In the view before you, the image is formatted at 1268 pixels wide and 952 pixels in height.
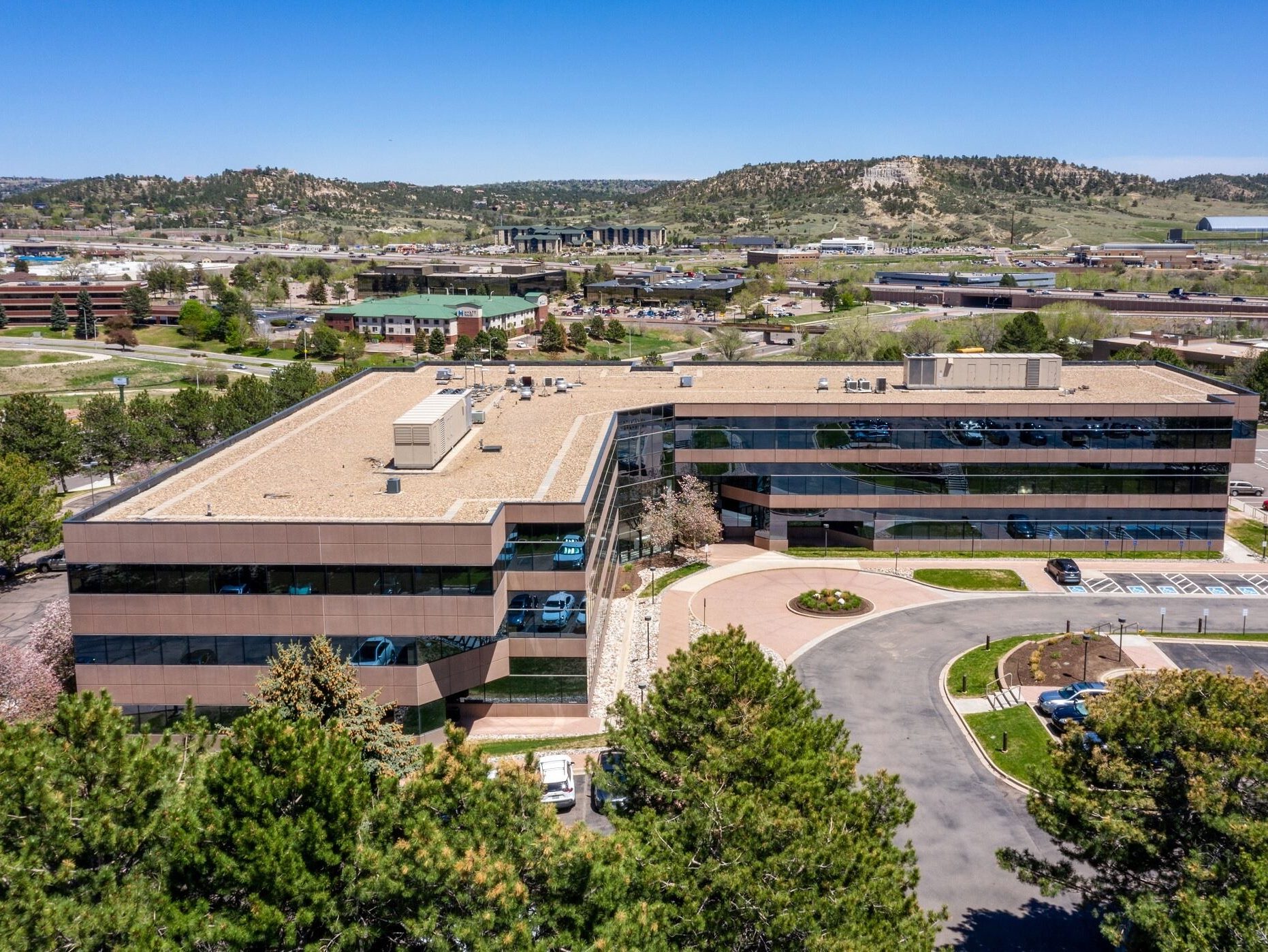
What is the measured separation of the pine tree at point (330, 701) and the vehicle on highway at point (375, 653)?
7.33 metres

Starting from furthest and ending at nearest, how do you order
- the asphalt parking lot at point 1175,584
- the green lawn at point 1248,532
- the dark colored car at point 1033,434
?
the green lawn at point 1248,532
the dark colored car at point 1033,434
the asphalt parking lot at point 1175,584

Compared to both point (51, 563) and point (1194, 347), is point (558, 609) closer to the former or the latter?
point (51, 563)

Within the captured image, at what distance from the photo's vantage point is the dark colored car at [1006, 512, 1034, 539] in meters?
65.7

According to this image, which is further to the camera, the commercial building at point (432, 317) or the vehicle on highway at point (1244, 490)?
the commercial building at point (432, 317)

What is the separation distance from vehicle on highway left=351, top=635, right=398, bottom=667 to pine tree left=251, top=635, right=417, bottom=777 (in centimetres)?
733

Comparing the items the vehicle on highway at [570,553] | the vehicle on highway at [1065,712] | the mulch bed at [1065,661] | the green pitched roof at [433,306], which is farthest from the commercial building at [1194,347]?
the vehicle on highway at [570,553]

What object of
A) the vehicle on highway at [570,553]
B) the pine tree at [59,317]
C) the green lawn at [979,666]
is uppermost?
the pine tree at [59,317]

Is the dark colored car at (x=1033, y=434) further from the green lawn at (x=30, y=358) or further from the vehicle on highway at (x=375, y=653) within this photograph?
the green lawn at (x=30, y=358)

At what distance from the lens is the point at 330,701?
1221 inches

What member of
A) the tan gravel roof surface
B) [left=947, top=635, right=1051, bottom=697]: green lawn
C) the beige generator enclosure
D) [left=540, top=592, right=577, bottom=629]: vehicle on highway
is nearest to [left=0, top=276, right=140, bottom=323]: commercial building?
the tan gravel roof surface

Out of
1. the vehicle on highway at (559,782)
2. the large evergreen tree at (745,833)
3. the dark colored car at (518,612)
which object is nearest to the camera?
the large evergreen tree at (745,833)

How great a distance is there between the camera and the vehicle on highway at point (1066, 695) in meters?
44.4

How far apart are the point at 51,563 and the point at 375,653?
37.9 m

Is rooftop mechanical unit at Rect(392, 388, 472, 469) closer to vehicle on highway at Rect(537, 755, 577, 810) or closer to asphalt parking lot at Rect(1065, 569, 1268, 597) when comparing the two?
vehicle on highway at Rect(537, 755, 577, 810)
